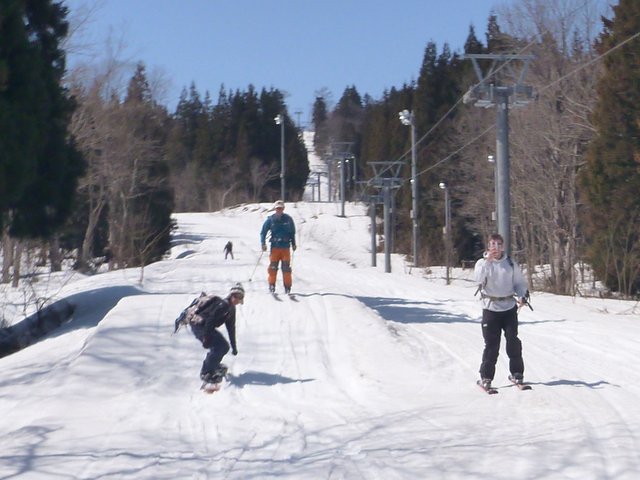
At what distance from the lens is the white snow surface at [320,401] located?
272 inches

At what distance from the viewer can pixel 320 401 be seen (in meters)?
9.41

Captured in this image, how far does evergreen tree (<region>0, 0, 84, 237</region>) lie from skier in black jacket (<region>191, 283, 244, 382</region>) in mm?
8265

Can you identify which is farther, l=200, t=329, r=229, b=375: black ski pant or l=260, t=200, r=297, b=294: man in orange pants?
l=260, t=200, r=297, b=294: man in orange pants

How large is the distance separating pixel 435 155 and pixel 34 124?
151 feet

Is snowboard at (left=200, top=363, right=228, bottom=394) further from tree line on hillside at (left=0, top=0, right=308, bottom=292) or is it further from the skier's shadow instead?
tree line on hillside at (left=0, top=0, right=308, bottom=292)

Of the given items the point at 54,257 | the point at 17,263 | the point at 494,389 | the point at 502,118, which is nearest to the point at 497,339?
the point at 494,389

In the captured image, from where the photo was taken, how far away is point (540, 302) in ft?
68.0

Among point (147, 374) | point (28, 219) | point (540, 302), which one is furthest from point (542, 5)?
point (147, 374)

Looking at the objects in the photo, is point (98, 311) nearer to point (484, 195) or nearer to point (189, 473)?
point (189, 473)

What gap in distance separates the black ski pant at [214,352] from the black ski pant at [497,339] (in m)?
2.96

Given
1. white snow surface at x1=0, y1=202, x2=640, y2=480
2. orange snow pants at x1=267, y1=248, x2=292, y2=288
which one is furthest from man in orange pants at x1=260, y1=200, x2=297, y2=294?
white snow surface at x1=0, y1=202, x2=640, y2=480

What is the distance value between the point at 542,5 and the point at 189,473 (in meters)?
37.3

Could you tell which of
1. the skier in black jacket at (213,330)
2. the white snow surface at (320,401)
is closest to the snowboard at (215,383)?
the skier in black jacket at (213,330)

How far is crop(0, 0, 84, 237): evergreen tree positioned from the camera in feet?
55.8
